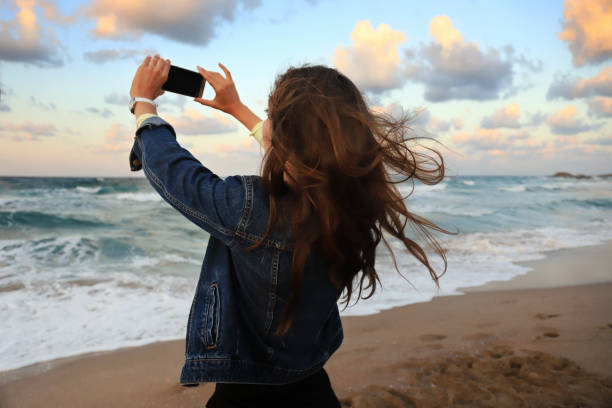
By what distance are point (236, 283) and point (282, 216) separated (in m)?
0.28

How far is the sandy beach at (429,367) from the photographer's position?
3.05 meters

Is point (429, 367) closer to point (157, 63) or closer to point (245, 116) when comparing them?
point (245, 116)

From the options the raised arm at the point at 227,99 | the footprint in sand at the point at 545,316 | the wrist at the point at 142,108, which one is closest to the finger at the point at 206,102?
the raised arm at the point at 227,99

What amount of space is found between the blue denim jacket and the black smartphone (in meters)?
0.25

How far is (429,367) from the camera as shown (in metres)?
3.53

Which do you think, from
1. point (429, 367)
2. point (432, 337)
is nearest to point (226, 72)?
point (429, 367)

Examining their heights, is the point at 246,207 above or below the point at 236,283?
above

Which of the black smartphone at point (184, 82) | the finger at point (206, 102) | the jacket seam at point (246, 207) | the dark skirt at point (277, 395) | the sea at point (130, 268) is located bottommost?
the sea at point (130, 268)

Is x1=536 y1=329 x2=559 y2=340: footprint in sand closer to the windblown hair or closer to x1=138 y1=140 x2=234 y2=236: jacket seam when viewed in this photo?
the windblown hair

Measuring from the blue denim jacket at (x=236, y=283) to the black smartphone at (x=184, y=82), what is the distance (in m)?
0.25

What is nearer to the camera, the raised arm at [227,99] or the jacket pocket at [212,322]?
the jacket pocket at [212,322]

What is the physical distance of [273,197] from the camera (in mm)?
1135

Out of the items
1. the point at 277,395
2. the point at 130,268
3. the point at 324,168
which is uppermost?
the point at 324,168

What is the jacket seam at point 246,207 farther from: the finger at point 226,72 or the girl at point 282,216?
the finger at point 226,72
